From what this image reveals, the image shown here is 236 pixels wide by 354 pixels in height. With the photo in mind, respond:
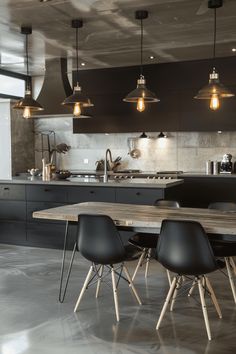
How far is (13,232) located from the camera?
599cm

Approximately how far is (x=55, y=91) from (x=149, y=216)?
381cm

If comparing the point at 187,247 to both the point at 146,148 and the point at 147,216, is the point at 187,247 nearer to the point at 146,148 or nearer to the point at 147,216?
the point at 147,216

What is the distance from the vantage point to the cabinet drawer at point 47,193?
567cm

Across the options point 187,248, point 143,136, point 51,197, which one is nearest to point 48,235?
point 51,197

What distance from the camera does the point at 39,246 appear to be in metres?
5.84

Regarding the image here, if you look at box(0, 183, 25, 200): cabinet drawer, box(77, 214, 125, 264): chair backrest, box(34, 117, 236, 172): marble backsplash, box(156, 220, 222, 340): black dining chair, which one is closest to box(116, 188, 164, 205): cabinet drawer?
box(0, 183, 25, 200): cabinet drawer

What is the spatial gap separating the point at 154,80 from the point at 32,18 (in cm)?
298

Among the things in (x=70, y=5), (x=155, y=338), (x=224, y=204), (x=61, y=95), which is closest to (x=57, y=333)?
(x=155, y=338)

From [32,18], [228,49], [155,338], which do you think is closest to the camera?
[155,338]

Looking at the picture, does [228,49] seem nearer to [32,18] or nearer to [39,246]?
[32,18]

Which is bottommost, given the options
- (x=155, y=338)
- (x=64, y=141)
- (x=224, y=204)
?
(x=155, y=338)

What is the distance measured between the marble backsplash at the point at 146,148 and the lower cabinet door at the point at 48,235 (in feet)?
9.09

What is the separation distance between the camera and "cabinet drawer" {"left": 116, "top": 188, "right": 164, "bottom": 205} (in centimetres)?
520

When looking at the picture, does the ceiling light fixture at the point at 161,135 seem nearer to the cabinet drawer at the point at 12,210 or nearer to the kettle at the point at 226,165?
the kettle at the point at 226,165
